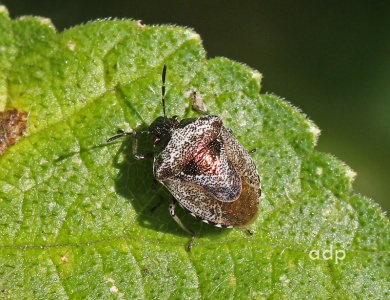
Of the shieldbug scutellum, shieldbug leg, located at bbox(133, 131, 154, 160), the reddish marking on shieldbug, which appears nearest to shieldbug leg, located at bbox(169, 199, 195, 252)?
the shieldbug scutellum

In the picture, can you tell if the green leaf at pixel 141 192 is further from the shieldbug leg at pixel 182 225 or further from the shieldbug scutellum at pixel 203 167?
the shieldbug scutellum at pixel 203 167

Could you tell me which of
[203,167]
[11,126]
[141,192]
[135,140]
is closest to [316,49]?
[203,167]

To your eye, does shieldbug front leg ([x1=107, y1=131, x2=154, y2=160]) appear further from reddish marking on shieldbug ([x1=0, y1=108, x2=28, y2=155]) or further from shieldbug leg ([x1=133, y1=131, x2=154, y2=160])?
reddish marking on shieldbug ([x1=0, y1=108, x2=28, y2=155])

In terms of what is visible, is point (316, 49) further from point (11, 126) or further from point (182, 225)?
point (11, 126)

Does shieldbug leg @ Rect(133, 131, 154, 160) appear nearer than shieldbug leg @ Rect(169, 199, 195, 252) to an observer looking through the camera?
No

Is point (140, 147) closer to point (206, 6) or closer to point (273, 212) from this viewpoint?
point (273, 212)

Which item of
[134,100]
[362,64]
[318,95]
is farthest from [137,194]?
[362,64]

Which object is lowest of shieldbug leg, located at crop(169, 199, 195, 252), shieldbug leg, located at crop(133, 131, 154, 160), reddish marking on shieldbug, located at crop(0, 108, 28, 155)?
shieldbug leg, located at crop(169, 199, 195, 252)
